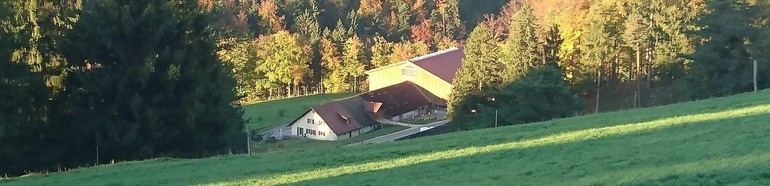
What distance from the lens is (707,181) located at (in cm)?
863

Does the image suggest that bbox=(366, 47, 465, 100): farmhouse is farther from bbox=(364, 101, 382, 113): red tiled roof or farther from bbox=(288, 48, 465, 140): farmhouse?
bbox=(364, 101, 382, 113): red tiled roof

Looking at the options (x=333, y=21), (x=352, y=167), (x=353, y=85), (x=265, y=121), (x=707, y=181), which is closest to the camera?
(x=707, y=181)

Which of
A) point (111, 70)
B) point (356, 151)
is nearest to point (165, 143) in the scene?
point (111, 70)

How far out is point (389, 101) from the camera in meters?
57.3

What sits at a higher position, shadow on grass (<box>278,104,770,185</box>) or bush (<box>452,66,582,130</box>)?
bush (<box>452,66,582,130</box>)

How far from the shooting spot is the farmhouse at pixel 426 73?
63506 millimetres

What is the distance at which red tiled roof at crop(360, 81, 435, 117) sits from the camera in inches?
2232

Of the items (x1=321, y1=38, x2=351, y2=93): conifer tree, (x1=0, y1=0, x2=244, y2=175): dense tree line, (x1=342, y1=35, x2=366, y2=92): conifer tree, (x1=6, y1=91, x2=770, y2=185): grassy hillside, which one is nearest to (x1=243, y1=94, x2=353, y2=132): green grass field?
(x1=321, y1=38, x2=351, y2=93): conifer tree

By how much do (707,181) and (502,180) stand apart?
3.45 meters

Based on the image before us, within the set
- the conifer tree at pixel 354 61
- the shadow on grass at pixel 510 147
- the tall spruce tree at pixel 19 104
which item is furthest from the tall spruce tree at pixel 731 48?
the conifer tree at pixel 354 61

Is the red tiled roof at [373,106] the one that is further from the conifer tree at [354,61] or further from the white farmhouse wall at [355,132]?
the conifer tree at [354,61]

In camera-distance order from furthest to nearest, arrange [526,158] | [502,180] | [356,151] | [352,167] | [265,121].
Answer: [265,121], [356,151], [352,167], [526,158], [502,180]

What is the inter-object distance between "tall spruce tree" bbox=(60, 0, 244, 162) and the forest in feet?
0.16

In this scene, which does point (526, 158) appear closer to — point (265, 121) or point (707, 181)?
point (707, 181)
